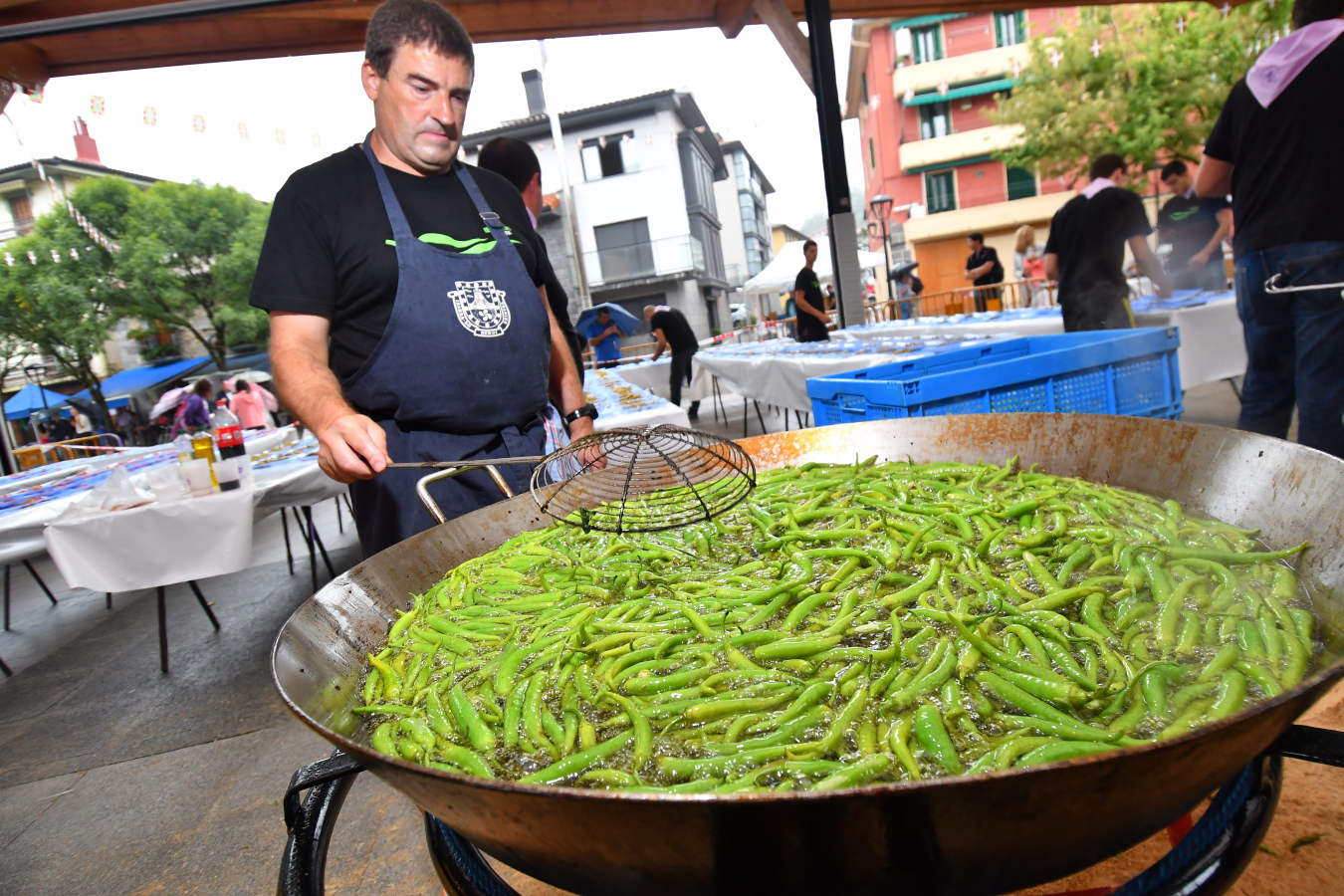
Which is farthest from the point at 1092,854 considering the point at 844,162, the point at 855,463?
the point at 844,162

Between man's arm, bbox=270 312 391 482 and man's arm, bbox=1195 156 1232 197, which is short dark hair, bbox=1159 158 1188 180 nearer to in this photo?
man's arm, bbox=1195 156 1232 197

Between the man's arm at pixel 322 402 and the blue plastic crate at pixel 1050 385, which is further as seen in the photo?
the blue plastic crate at pixel 1050 385

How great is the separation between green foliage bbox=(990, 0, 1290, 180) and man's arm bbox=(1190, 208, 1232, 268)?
42.8 ft

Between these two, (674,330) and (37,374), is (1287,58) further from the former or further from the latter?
(37,374)

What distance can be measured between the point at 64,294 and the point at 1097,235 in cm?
2703

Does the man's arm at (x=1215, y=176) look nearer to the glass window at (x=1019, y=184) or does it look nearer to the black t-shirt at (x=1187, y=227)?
the black t-shirt at (x=1187, y=227)

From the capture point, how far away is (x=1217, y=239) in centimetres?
692

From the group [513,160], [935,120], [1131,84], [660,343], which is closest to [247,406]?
[660,343]

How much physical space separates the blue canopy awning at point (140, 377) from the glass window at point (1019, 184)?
34.6 meters

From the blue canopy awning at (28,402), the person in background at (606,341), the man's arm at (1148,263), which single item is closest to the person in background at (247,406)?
the person in background at (606,341)

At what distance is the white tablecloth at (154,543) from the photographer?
4.04m

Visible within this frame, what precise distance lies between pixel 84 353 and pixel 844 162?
25.7 m

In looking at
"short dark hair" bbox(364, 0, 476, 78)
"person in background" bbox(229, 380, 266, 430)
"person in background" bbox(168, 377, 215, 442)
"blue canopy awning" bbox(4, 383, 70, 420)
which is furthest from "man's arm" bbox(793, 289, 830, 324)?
"blue canopy awning" bbox(4, 383, 70, 420)

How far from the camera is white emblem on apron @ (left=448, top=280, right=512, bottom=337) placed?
7.86 ft
